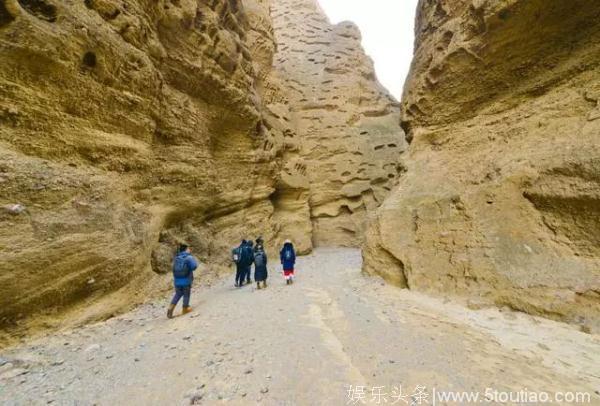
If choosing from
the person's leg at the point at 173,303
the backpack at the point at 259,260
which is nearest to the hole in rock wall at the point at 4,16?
the person's leg at the point at 173,303

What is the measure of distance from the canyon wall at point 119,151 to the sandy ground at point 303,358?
0.88 metres

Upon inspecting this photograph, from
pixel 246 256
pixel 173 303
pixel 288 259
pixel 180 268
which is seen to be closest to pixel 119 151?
pixel 180 268

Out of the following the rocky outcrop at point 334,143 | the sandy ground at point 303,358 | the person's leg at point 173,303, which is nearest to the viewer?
the sandy ground at point 303,358

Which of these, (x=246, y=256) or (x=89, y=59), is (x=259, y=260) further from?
(x=89, y=59)

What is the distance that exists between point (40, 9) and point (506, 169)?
8261mm

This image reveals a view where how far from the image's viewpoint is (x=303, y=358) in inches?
117

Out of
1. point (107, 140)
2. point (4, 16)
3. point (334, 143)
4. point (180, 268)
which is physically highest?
point (334, 143)

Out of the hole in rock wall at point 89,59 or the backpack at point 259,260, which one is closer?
the hole in rock wall at point 89,59

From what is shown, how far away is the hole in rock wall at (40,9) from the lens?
406 centimetres

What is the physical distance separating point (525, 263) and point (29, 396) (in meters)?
6.46

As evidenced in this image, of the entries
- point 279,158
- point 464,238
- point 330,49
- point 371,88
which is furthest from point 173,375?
point 330,49

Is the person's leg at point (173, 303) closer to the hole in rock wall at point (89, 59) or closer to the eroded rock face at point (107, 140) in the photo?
the eroded rock face at point (107, 140)

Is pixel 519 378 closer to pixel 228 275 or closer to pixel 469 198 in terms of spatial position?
pixel 469 198

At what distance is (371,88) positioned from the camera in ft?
64.7
